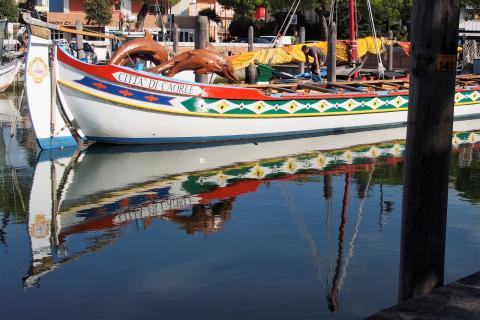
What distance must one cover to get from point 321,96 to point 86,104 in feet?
19.8

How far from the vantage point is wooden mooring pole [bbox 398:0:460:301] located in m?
5.02

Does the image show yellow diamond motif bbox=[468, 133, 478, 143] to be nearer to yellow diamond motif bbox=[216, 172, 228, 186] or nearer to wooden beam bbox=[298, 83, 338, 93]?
wooden beam bbox=[298, 83, 338, 93]

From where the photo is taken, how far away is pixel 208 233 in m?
9.14

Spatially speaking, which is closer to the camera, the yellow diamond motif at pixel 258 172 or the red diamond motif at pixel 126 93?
the yellow diamond motif at pixel 258 172

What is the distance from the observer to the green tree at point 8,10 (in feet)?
184

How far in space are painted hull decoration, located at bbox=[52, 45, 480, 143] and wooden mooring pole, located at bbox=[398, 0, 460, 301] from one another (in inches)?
442

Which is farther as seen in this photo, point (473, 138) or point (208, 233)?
point (473, 138)

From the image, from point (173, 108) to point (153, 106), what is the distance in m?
0.47

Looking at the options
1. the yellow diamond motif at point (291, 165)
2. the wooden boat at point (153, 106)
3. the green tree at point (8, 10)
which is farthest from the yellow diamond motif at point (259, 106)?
the green tree at point (8, 10)

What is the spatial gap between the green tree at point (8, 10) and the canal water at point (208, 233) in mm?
43983

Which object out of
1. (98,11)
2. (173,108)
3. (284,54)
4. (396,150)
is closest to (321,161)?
(396,150)

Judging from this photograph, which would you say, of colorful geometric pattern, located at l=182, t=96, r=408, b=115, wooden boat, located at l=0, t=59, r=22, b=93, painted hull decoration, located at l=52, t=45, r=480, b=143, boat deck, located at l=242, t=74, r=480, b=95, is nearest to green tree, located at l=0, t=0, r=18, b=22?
wooden boat, located at l=0, t=59, r=22, b=93

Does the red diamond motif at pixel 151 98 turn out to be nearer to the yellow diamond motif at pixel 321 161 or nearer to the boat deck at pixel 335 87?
the boat deck at pixel 335 87

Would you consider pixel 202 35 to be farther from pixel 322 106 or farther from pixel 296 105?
pixel 322 106
